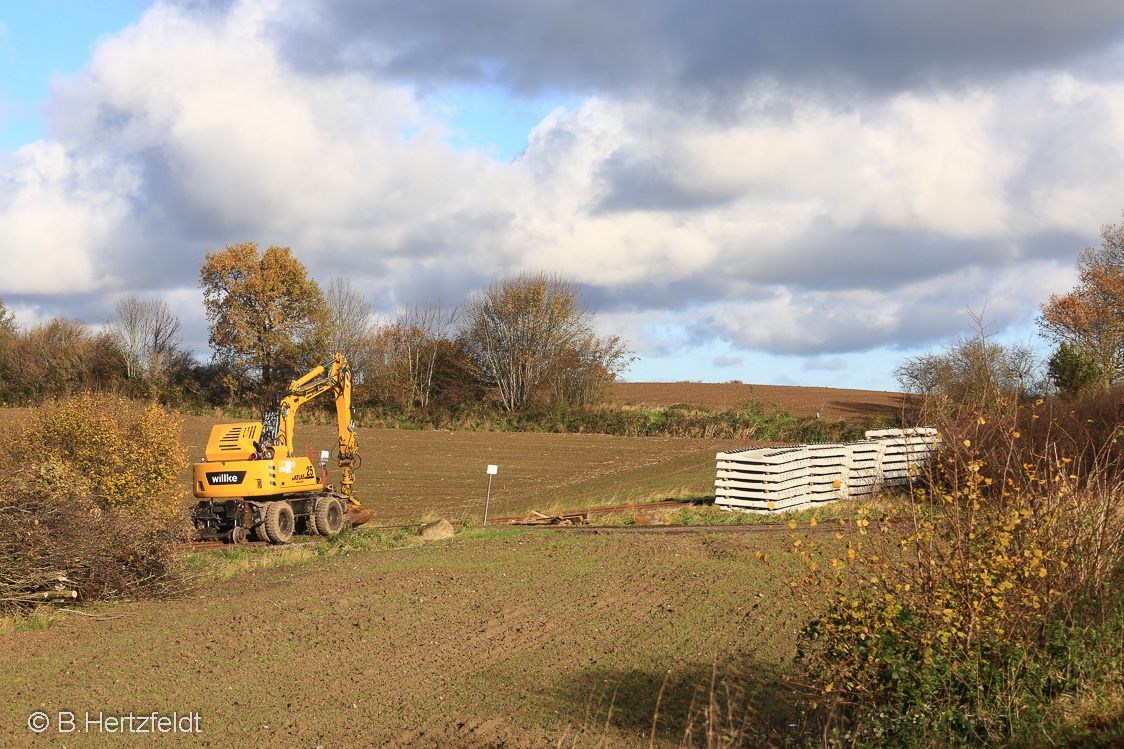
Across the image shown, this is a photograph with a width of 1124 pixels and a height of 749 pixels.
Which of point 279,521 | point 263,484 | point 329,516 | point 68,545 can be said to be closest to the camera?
point 68,545

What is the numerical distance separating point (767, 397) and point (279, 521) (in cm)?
4398

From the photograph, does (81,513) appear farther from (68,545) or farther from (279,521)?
(279,521)

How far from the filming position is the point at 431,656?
9297 millimetres

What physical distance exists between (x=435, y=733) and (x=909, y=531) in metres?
4.05

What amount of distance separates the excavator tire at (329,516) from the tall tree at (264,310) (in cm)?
3183

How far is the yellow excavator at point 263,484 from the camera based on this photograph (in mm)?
18531

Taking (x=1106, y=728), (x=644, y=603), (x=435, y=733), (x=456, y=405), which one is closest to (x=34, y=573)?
(x=435, y=733)

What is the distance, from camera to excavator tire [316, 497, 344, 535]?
20172 mm

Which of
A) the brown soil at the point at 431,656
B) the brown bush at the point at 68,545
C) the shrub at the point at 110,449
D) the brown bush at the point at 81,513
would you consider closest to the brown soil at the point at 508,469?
the shrub at the point at 110,449

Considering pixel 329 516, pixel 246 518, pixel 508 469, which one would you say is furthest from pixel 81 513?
pixel 508 469

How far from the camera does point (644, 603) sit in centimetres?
1144

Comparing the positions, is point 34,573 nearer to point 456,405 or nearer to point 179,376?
point 456,405

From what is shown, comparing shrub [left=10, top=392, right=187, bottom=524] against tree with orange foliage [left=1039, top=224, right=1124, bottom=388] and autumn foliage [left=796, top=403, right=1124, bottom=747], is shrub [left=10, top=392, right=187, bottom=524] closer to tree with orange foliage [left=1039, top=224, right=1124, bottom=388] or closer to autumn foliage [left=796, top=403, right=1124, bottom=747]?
autumn foliage [left=796, top=403, right=1124, bottom=747]

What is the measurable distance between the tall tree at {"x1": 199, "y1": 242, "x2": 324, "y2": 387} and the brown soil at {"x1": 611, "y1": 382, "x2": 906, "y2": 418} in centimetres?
1917
